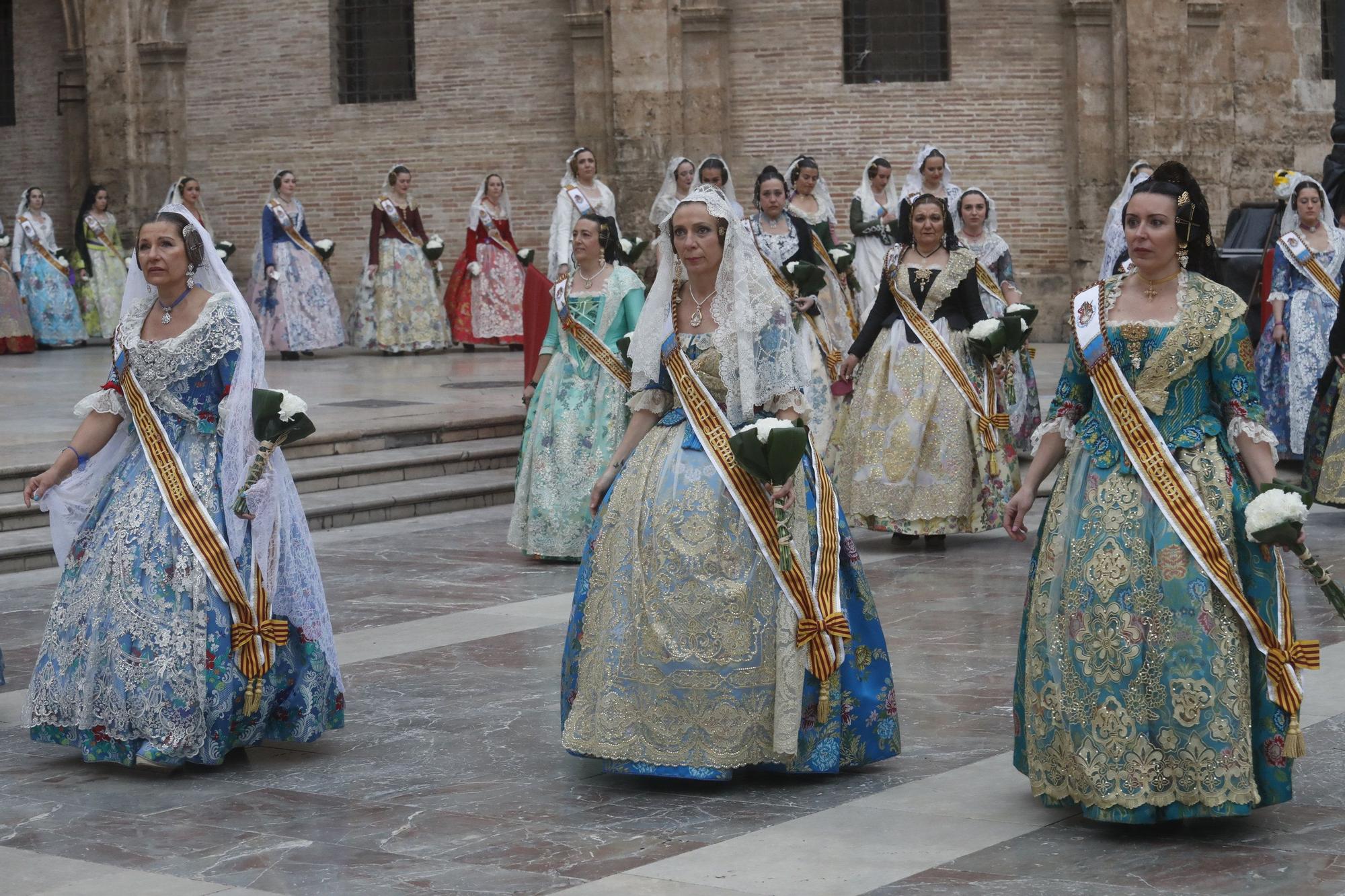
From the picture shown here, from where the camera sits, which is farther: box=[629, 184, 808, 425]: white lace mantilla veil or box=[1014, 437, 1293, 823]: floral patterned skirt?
box=[629, 184, 808, 425]: white lace mantilla veil

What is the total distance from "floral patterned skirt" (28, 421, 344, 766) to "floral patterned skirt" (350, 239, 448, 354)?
14422 millimetres

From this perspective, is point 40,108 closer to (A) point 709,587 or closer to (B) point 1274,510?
(A) point 709,587

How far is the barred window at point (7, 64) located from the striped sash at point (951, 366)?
18.9 metres

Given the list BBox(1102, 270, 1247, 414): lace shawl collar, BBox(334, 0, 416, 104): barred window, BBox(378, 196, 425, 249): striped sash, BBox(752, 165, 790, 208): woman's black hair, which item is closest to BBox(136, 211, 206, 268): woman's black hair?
BBox(1102, 270, 1247, 414): lace shawl collar

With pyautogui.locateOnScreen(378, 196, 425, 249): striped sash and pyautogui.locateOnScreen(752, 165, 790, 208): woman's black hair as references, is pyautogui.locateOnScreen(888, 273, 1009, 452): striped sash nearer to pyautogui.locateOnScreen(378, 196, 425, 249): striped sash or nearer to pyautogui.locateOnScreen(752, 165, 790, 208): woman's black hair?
pyautogui.locateOnScreen(752, 165, 790, 208): woman's black hair

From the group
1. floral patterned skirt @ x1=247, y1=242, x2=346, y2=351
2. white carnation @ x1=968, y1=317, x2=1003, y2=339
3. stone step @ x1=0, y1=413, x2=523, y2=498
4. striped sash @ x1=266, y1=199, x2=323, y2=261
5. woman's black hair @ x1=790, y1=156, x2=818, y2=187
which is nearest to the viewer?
white carnation @ x1=968, y1=317, x2=1003, y2=339

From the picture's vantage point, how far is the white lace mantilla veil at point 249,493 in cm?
584

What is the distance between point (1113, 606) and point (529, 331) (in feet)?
22.1

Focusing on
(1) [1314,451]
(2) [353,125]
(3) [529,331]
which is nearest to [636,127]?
(2) [353,125]

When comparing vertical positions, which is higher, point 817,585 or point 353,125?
point 353,125

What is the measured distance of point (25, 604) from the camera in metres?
8.77

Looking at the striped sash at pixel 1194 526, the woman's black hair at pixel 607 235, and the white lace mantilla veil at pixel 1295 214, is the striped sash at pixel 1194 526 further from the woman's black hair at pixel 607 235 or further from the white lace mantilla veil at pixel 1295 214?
the white lace mantilla veil at pixel 1295 214

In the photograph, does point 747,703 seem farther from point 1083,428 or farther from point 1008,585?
point 1008,585

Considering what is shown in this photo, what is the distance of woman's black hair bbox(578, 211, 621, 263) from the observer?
9.48m
